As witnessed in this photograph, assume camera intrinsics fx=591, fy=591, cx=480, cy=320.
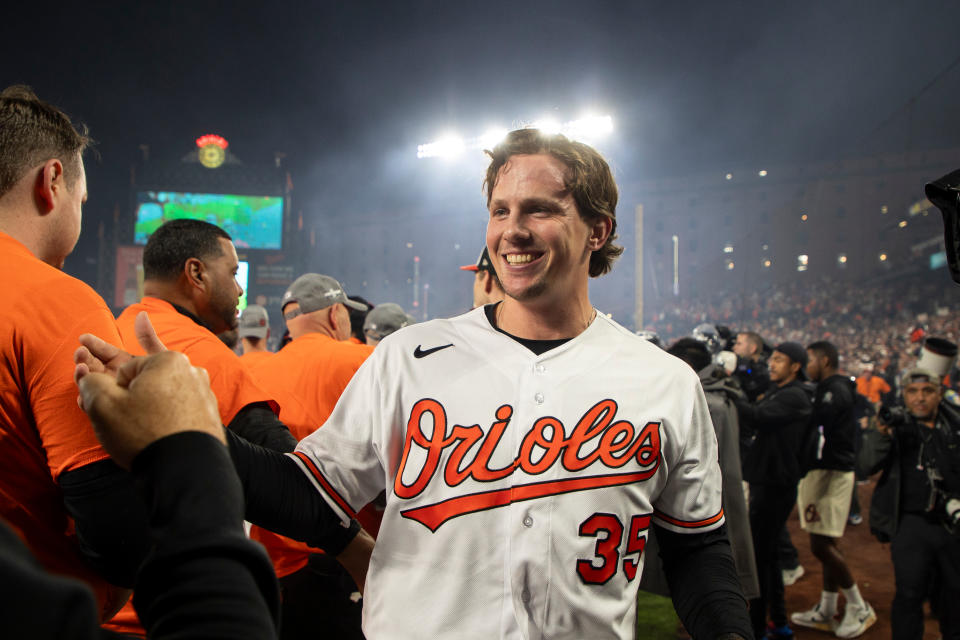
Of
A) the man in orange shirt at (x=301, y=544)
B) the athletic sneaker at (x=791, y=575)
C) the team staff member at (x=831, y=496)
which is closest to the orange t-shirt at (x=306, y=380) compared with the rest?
the man in orange shirt at (x=301, y=544)

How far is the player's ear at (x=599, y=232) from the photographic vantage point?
82.7 inches

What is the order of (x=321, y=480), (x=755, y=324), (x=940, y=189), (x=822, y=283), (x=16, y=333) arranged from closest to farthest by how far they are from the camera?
(x=16, y=333) → (x=940, y=189) → (x=321, y=480) → (x=755, y=324) → (x=822, y=283)

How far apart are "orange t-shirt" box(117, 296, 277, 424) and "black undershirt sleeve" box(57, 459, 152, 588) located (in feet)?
2.89

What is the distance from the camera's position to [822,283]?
4906cm

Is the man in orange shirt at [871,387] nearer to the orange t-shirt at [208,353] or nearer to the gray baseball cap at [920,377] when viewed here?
the gray baseball cap at [920,377]

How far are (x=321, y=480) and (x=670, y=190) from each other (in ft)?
210

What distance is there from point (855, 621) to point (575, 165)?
5.63 meters

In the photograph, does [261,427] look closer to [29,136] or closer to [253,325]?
[29,136]

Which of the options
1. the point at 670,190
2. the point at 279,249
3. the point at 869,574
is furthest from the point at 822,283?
the point at 869,574

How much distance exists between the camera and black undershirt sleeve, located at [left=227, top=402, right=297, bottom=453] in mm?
2146

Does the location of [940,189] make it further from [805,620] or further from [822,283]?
[822,283]

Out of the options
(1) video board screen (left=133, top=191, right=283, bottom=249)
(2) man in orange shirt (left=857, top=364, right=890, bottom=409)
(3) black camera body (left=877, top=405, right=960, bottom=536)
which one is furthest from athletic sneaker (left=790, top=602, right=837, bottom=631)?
(1) video board screen (left=133, top=191, right=283, bottom=249)

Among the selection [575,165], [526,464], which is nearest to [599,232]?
[575,165]

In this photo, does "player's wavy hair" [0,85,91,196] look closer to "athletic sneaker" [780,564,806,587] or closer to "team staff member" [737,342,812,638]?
"team staff member" [737,342,812,638]
